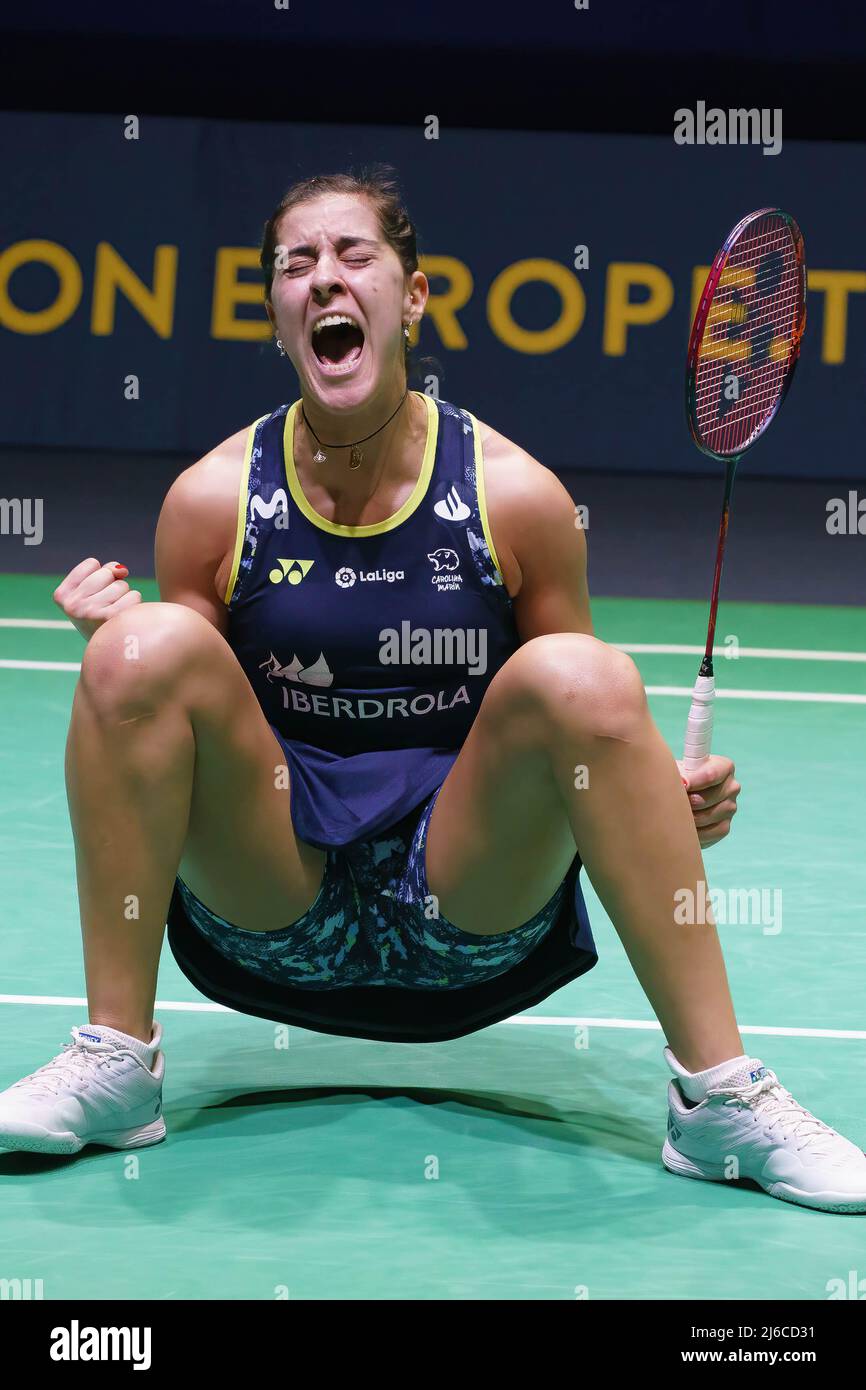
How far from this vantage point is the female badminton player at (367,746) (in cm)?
256

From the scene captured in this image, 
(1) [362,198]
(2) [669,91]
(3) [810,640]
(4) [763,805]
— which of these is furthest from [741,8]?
(1) [362,198]

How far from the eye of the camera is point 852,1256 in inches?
95.3

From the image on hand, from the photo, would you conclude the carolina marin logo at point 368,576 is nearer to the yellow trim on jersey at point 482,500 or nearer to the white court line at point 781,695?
the yellow trim on jersey at point 482,500

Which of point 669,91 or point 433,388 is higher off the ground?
point 669,91

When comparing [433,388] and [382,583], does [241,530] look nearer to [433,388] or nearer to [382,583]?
[382,583]

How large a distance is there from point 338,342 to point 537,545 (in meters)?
0.44

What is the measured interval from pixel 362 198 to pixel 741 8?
6.00 m

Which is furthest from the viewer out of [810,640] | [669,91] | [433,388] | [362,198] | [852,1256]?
[669,91]

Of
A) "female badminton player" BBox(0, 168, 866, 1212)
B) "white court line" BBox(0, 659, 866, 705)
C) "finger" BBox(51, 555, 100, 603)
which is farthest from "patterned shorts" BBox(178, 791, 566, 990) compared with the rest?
"white court line" BBox(0, 659, 866, 705)

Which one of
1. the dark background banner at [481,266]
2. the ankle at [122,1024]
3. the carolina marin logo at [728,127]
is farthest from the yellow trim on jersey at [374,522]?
the carolina marin logo at [728,127]

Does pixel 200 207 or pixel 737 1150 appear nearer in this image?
pixel 737 1150

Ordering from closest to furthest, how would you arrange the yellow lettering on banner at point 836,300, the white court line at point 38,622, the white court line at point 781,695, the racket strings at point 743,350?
1. the racket strings at point 743,350
2. the white court line at point 781,695
3. the white court line at point 38,622
4. the yellow lettering on banner at point 836,300

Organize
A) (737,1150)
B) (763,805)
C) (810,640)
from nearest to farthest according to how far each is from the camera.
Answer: (737,1150), (763,805), (810,640)

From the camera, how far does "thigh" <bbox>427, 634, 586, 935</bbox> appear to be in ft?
8.28
